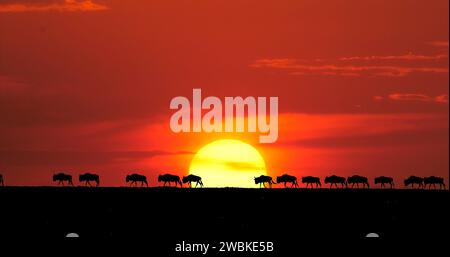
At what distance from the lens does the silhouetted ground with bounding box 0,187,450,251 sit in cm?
7081

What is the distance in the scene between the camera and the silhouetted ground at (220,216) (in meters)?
70.8

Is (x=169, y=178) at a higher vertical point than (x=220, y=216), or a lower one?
higher

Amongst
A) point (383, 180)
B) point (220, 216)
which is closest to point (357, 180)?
point (383, 180)

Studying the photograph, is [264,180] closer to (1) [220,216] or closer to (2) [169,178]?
(2) [169,178]

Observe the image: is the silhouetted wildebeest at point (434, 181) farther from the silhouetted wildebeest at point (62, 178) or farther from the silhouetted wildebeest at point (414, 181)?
the silhouetted wildebeest at point (62, 178)

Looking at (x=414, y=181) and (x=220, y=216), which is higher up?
(x=414, y=181)

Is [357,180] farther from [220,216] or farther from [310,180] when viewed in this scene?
[220,216]

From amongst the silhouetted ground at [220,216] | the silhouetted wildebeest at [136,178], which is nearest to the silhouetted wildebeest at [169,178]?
the silhouetted wildebeest at [136,178]

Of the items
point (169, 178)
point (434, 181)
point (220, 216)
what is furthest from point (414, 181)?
point (220, 216)

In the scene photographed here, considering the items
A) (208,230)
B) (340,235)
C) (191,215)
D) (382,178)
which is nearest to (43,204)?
(191,215)

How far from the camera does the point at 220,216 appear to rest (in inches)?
3135

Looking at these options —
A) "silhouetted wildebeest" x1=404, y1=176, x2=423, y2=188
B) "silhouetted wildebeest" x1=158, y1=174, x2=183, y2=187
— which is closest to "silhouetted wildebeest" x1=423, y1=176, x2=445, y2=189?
"silhouetted wildebeest" x1=404, y1=176, x2=423, y2=188

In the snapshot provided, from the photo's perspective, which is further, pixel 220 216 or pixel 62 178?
pixel 62 178
